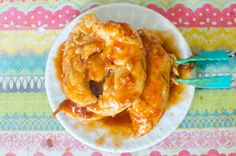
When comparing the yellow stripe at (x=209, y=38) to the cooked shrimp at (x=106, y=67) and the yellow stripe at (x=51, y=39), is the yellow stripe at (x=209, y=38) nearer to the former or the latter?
the yellow stripe at (x=51, y=39)

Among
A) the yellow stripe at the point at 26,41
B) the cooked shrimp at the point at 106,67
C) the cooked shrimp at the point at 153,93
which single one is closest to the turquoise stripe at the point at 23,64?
the yellow stripe at the point at 26,41

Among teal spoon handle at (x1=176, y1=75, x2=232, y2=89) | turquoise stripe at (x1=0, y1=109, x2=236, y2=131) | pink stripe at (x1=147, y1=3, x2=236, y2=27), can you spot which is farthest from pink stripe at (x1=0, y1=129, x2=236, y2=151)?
pink stripe at (x1=147, y1=3, x2=236, y2=27)

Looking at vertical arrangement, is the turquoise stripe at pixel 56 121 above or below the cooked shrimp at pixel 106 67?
below

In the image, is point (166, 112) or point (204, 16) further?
point (204, 16)

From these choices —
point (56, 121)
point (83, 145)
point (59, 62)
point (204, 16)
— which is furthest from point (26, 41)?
point (204, 16)

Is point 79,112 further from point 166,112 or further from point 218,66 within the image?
point 218,66

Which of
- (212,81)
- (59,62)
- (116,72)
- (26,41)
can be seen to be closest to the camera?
(116,72)

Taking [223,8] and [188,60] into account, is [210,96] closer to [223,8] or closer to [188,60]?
[188,60]

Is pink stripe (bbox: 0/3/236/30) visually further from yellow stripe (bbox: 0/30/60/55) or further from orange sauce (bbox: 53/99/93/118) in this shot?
orange sauce (bbox: 53/99/93/118)
